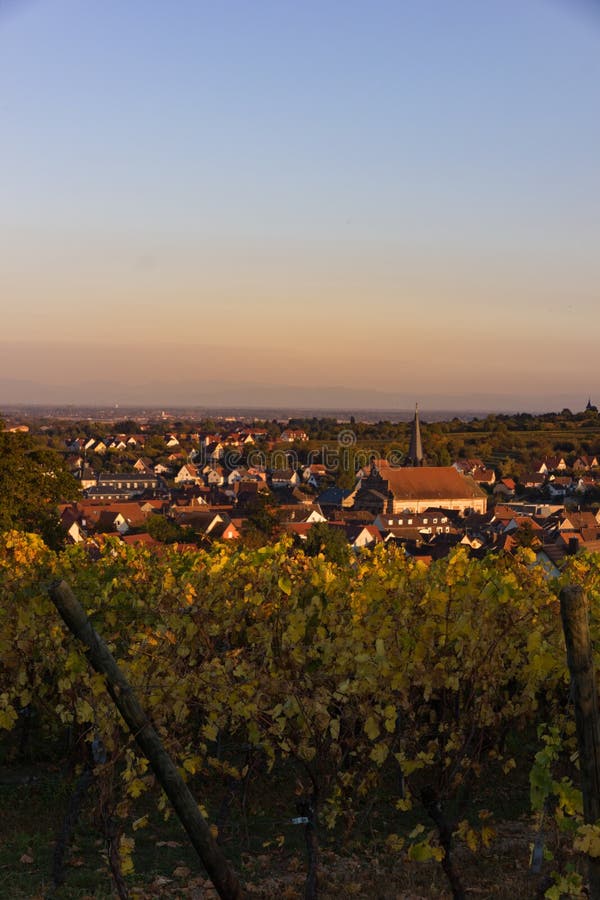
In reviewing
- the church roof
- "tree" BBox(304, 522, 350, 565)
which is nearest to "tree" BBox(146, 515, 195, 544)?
"tree" BBox(304, 522, 350, 565)

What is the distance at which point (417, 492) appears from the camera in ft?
329

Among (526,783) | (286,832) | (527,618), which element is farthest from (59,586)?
(526,783)

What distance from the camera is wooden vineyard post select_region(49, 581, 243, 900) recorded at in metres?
4.80

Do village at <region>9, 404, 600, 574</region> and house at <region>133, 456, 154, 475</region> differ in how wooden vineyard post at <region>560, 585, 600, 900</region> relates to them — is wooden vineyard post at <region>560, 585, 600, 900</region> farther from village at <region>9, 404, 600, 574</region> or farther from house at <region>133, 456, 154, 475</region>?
house at <region>133, 456, 154, 475</region>

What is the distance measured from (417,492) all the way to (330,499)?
14369 millimetres

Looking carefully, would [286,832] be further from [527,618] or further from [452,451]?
[452,451]

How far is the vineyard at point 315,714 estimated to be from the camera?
25.1 ft

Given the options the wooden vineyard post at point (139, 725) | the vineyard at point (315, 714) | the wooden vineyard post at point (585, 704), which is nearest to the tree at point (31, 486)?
the vineyard at point (315, 714)

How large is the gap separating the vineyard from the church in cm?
8493

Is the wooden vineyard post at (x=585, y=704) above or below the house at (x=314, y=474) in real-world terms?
above

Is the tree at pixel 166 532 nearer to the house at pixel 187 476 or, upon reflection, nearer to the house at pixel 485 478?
the house at pixel 485 478

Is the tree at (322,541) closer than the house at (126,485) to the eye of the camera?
Yes

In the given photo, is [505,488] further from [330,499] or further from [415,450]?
[330,499]

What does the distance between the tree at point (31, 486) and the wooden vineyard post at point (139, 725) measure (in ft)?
80.4
